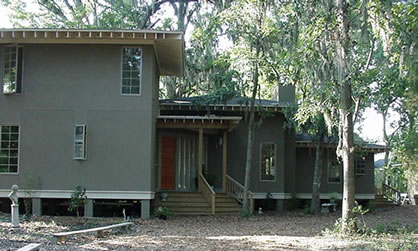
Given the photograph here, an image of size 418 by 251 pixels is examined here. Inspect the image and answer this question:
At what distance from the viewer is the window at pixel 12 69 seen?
15.4 m

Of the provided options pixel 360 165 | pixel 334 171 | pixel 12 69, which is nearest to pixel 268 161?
pixel 334 171

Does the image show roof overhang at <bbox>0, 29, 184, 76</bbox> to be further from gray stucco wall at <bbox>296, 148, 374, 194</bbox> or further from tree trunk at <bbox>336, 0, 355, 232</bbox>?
gray stucco wall at <bbox>296, 148, 374, 194</bbox>

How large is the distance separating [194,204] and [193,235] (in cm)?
561

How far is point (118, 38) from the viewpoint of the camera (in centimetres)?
1494

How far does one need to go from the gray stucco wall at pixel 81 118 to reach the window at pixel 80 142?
132 millimetres

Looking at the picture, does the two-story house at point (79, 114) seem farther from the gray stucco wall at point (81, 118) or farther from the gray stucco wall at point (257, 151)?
the gray stucco wall at point (257, 151)

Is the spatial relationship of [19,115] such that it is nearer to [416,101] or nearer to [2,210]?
[2,210]

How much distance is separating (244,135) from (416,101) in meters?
9.38

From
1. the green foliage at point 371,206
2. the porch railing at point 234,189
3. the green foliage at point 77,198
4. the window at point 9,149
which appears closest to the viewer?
the green foliage at point 77,198

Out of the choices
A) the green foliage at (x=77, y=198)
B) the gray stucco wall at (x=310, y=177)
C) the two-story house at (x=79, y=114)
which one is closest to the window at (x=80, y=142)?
the two-story house at (x=79, y=114)

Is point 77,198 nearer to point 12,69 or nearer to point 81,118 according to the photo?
point 81,118

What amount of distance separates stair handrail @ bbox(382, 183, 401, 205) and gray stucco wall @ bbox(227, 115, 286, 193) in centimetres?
711

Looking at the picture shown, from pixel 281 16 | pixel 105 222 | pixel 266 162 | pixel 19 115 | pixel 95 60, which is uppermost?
pixel 281 16

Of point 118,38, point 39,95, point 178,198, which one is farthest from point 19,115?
point 178,198
